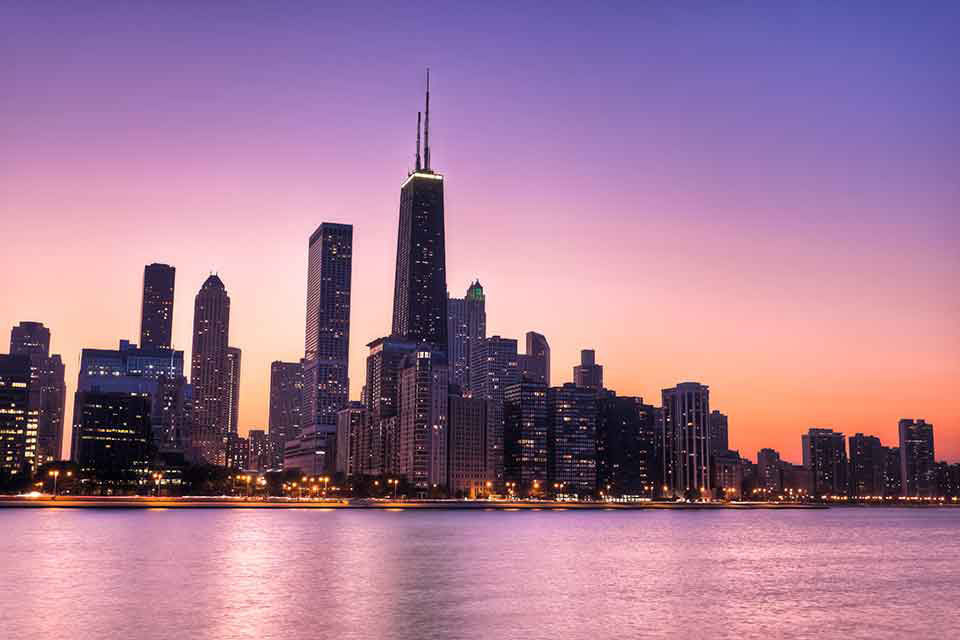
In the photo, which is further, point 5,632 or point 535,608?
point 535,608

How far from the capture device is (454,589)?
74.3 metres

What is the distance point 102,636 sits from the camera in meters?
51.9

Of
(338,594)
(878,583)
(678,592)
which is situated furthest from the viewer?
(878,583)

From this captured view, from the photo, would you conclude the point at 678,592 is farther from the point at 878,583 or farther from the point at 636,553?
the point at 636,553

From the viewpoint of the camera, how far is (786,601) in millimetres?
72438

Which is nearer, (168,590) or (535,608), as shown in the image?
(535,608)

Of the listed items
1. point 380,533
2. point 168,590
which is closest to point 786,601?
point 168,590

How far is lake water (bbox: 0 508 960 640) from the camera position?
5653 centimetres

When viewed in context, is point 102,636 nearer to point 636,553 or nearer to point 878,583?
point 878,583

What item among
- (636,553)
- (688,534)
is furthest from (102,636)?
(688,534)

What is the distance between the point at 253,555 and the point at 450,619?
52.9 metres

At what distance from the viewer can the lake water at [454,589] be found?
56531 millimetres

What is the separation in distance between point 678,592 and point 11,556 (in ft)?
218

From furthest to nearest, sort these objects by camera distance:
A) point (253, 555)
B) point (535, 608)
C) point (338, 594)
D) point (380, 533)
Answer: point (380, 533) → point (253, 555) → point (338, 594) → point (535, 608)
